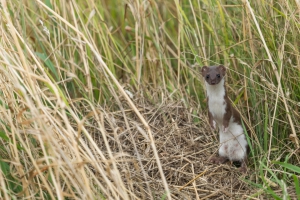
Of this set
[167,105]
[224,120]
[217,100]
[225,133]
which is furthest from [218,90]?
[167,105]

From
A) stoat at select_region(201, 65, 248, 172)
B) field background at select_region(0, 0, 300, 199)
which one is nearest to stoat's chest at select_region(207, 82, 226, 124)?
stoat at select_region(201, 65, 248, 172)

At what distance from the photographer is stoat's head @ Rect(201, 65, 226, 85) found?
3717 mm

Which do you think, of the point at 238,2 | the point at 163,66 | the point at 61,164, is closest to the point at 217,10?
the point at 238,2

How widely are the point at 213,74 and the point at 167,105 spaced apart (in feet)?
2.35

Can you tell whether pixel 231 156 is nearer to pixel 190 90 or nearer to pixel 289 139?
pixel 289 139

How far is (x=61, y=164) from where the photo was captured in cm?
267

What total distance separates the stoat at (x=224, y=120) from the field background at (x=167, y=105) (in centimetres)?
9

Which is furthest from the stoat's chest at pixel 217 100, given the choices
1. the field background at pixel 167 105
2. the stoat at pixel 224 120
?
the field background at pixel 167 105

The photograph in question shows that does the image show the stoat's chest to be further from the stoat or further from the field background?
the field background

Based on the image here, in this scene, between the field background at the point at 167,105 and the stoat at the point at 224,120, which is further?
the stoat at the point at 224,120

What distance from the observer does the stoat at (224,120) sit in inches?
150

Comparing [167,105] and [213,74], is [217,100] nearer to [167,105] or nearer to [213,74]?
[213,74]

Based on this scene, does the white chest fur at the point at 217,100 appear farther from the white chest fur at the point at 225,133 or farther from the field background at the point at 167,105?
the field background at the point at 167,105

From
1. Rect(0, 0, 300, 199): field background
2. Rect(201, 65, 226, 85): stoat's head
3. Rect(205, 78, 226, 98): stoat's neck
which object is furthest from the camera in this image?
Rect(205, 78, 226, 98): stoat's neck
